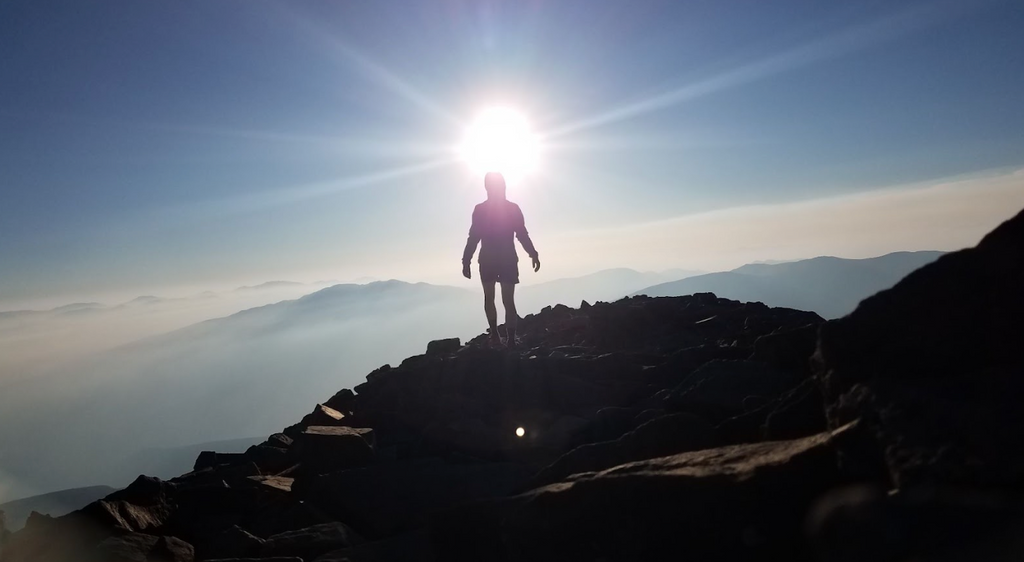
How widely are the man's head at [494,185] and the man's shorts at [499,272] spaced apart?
1470 mm

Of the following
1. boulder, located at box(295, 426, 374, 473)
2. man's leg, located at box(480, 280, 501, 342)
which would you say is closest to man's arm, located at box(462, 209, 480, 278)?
man's leg, located at box(480, 280, 501, 342)

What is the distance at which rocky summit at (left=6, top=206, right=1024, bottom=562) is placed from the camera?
244 cm

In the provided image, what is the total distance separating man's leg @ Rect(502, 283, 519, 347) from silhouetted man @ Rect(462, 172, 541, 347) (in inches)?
0.9

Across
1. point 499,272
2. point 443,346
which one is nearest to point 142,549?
point 499,272

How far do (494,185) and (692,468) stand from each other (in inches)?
360

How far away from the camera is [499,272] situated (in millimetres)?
12227

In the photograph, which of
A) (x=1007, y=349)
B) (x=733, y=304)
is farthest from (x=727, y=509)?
(x=733, y=304)

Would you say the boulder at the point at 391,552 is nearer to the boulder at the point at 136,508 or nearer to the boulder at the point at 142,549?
the boulder at the point at 142,549

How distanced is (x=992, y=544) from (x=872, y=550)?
0.38 meters

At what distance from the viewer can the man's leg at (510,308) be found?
1241 centimetres

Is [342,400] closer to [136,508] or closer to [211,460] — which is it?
[211,460]

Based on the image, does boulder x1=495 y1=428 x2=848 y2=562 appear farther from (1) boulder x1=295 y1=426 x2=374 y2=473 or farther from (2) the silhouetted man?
(2) the silhouetted man

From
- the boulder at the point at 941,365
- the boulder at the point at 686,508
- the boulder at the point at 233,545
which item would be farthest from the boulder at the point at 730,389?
the boulder at the point at 233,545

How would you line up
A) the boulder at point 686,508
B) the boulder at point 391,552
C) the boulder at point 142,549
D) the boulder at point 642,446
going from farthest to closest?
the boulder at point 142,549 → the boulder at point 642,446 → the boulder at point 391,552 → the boulder at point 686,508
